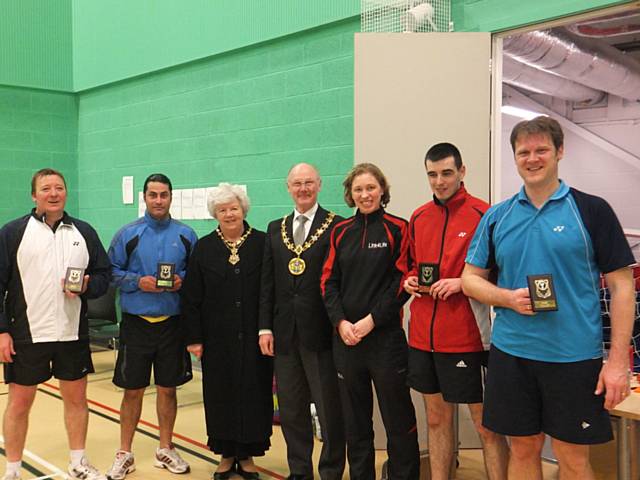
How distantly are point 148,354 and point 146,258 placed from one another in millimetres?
506

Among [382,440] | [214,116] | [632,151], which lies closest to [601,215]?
[382,440]

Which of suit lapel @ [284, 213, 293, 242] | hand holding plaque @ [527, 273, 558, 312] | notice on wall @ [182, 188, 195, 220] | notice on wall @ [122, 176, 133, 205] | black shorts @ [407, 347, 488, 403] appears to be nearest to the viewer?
hand holding plaque @ [527, 273, 558, 312]

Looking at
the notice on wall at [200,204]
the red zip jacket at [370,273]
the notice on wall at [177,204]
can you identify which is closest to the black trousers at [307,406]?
the red zip jacket at [370,273]

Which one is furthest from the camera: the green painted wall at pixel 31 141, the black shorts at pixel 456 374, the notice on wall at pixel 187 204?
the green painted wall at pixel 31 141

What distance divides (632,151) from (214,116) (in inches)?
217

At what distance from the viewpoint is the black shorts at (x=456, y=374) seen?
2645 millimetres

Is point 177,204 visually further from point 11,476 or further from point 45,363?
point 11,476

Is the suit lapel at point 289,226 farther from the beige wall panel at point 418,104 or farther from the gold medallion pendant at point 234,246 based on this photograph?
the beige wall panel at point 418,104

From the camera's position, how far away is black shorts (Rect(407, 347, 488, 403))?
2645 mm

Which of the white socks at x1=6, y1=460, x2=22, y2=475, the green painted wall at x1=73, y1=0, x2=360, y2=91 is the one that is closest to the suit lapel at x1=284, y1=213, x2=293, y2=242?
the white socks at x1=6, y1=460, x2=22, y2=475

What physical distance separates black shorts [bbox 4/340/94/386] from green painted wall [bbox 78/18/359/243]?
213 cm

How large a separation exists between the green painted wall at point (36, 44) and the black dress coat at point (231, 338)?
4858mm

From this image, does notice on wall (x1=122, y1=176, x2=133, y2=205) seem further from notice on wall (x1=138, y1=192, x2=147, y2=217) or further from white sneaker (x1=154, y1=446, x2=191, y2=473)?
white sneaker (x1=154, y1=446, x2=191, y2=473)

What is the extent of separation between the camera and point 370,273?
289 cm
